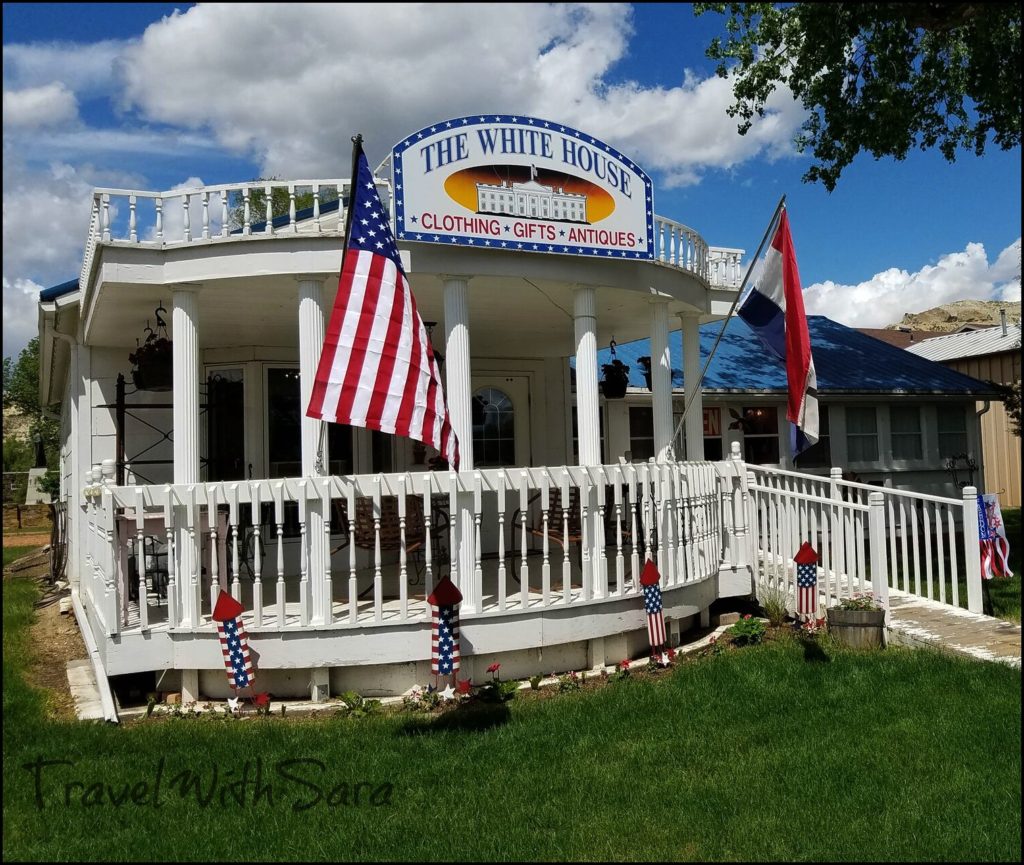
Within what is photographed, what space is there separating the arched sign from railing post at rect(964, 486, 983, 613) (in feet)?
12.1

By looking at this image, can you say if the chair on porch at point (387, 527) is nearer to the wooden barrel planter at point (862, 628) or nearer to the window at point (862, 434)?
the wooden barrel planter at point (862, 628)

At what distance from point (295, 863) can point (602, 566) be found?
12.2ft

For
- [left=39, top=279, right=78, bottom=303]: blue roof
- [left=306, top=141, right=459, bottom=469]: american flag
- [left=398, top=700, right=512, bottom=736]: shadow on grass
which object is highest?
[left=39, top=279, right=78, bottom=303]: blue roof

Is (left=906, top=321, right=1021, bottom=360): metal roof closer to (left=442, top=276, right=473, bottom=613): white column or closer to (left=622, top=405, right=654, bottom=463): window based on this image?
(left=622, top=405, right=654, bottom=463): window

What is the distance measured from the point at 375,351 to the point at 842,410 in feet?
43.3

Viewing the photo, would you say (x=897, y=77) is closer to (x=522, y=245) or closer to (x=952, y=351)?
(x=522, y=245)

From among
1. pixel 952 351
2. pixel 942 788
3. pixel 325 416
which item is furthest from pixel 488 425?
pixel 952 351

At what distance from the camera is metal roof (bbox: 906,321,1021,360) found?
25.7m

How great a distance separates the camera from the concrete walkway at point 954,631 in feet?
21.0

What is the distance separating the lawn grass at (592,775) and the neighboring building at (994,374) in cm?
2277

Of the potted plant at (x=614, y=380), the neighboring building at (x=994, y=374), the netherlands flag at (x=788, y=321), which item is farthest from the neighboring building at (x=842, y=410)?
the neighboring building at (x=994, y=374)

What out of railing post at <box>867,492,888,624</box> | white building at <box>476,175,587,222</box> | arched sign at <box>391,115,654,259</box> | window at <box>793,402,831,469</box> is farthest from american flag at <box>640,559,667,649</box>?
window at <box>793,402,831,469</box>

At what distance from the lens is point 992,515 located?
328 inches

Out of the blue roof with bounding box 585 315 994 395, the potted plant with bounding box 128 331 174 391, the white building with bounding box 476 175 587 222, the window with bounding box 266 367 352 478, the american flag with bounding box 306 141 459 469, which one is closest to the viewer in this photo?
the american flag with bounding box 306 141 459 469
